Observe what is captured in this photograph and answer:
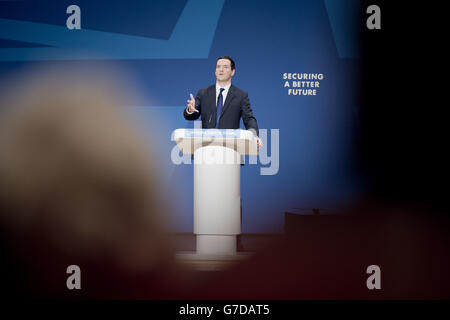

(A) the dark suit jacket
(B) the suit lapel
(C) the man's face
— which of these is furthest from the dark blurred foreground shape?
(C) the man's face

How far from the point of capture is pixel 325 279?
226cm

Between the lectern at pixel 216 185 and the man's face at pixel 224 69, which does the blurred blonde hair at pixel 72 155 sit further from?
the man's face at pixel 224 69

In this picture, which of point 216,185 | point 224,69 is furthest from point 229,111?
point 216,185

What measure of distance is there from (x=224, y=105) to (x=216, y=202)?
80cm

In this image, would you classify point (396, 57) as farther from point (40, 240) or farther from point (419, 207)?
point (40, 240)

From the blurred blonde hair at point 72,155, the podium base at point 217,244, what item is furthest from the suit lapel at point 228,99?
the blurred blonde hair at point 72,155

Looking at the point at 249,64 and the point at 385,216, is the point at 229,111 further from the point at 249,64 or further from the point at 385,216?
the point at 385,216

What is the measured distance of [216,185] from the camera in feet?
7.92

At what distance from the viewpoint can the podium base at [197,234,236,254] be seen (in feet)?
7.82

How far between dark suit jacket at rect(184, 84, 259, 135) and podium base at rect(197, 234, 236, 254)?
0.84 meters

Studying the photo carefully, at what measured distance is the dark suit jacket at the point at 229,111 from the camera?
2814 mm

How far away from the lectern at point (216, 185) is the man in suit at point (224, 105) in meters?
0.40

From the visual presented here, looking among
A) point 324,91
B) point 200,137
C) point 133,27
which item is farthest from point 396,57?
point 133,27

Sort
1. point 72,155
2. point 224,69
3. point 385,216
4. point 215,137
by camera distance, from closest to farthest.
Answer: point 215,137 < point 224,69 < point 385,216 < point 72,155
